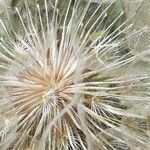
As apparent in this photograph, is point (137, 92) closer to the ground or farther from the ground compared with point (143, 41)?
closer to the ground

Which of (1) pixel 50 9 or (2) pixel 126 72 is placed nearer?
(2) pixel 126 72

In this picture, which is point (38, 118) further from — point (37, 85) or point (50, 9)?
point (50, 9)

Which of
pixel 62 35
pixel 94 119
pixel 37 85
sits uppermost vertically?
pixel 62 35

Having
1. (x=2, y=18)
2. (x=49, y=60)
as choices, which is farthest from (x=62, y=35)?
(x=2, y=18)

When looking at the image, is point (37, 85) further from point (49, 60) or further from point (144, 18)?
point (144, 18)

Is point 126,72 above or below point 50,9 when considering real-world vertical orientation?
below

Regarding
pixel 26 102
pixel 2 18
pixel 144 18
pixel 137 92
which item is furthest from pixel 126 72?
pixel 2 18
